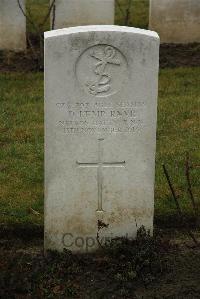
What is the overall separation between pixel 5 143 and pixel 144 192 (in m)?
2.62

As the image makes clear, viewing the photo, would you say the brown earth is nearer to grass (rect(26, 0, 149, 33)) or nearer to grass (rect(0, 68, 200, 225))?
grass (rect(0, 68, 200, 225))

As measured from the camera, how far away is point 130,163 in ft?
17.6

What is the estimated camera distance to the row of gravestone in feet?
35.2

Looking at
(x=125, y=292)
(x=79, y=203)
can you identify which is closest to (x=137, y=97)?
(x=79, y=203)

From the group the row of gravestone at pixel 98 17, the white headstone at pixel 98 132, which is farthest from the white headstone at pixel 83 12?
the white headstone at pixel 98 132

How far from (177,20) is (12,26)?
7.87 ft

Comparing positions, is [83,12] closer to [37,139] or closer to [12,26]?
[12,26]

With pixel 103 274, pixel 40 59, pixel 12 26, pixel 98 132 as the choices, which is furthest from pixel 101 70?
pixel 12 26

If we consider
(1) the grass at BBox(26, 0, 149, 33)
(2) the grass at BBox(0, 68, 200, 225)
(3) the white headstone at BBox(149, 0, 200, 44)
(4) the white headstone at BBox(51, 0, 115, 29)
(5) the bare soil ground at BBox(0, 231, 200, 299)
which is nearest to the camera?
(5) the bare soil ground at BBox(0, 231, 200, 299)

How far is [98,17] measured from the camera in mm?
11070

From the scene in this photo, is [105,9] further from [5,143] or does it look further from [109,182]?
[109,182]

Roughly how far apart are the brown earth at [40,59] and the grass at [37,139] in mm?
298

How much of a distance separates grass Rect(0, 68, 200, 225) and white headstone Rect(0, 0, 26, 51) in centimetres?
102

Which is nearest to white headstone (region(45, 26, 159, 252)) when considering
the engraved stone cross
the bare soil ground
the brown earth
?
the engraved stone cross
